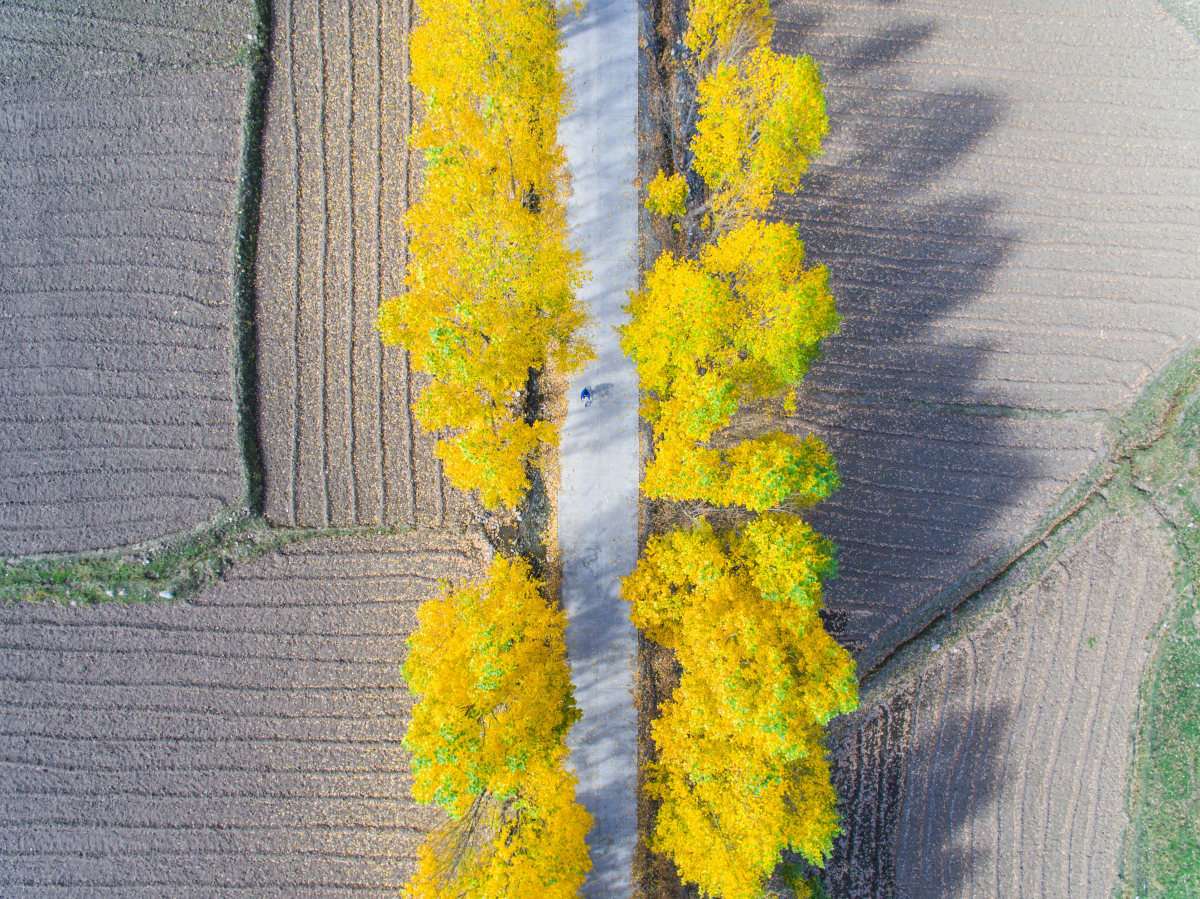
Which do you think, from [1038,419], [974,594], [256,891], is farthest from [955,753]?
[256,891]

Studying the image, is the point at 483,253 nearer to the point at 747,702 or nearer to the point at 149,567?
the point at 747,702

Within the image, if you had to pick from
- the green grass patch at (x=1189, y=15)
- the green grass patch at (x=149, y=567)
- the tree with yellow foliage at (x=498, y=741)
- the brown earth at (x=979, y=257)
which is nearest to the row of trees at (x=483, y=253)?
the tree with yellow foliage at (x=498, y=741)

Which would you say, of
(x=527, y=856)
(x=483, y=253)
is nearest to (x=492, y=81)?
(x=483, y=253)

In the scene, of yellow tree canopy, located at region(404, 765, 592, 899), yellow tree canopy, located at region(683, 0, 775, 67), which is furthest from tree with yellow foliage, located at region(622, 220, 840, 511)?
yellow tree canopy, located at region(404, 765, 592, 899)

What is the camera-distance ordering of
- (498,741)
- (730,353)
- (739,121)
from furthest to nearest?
(739,121) → (730,353) → (498,741)

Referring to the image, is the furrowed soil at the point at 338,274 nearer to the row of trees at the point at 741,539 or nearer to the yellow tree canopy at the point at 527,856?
the row of trees at the point at 741,539

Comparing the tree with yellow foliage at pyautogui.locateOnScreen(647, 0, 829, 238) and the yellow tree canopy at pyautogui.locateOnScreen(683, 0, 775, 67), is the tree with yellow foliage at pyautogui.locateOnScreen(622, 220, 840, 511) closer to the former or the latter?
the tree with yellow foliage at pyautogui.locateOnScreen(647, 0, 829, 238)

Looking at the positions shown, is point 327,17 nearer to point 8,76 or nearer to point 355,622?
point 8,76
